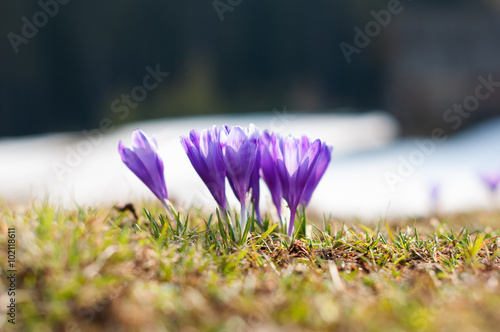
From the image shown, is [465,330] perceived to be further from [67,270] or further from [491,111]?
[491,111]

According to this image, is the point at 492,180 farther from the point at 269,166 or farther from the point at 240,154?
the point at 240,154

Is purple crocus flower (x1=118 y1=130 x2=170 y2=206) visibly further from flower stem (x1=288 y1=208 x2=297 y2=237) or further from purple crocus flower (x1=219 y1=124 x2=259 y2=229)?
flower stem (x1=288 y1=208 x2=297 y2=237)

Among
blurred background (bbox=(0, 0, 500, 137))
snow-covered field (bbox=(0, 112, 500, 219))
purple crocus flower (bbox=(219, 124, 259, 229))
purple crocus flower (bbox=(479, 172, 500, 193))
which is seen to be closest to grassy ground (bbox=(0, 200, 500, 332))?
purple crocus flower (bbox=(219, 124, 259, 229))

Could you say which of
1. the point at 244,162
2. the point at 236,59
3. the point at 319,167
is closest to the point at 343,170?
the point at 319,167

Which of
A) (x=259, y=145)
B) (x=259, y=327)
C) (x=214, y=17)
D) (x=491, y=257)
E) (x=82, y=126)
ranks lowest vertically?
(x=82, y=126)

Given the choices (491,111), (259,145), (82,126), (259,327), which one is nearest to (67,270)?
(259,327)

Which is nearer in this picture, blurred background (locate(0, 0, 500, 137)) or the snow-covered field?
the snow-covered field

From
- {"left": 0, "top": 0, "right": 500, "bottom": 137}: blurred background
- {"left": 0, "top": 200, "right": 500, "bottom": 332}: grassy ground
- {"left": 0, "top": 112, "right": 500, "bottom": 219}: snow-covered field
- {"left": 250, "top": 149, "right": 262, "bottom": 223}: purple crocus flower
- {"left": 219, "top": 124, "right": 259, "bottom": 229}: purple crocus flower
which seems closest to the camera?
{"left": 0, "top": 200, "right": 500, "bottom": 332}: grassy ground

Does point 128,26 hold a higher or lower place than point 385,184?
higher
